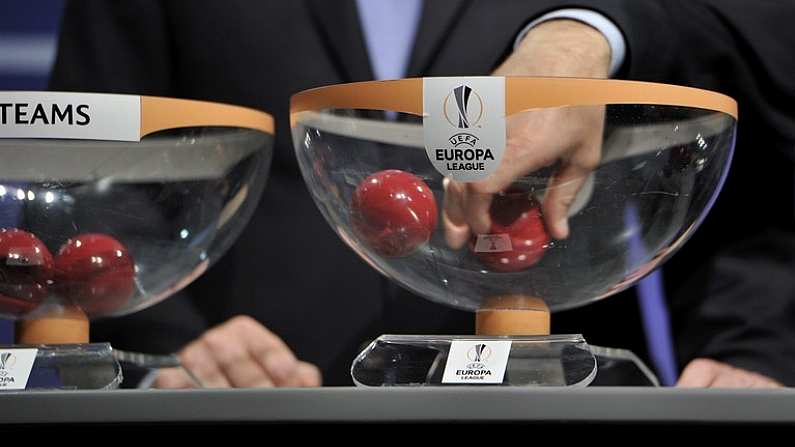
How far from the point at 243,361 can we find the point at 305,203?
0.82 feet

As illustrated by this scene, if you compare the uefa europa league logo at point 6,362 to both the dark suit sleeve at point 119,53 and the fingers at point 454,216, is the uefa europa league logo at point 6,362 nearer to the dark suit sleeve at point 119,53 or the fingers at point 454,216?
the fingers at point 454,216

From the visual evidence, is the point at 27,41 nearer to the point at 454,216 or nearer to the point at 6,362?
the point at 6,362

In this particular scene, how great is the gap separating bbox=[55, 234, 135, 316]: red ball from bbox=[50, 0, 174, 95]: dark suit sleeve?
582 mm

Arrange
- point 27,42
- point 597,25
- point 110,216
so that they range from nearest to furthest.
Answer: point 110,216
point 597,25
point 27,42

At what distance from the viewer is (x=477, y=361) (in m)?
0.79

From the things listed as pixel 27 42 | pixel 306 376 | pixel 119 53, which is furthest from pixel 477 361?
pixel 27 42

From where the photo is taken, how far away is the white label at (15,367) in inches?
32.7

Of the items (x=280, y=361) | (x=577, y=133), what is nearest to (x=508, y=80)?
(x=577, y=133)

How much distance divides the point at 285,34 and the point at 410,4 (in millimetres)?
156

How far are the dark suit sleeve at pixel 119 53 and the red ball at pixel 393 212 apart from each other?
0.69m

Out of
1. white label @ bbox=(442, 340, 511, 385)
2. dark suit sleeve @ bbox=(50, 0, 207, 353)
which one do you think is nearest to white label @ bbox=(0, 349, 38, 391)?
white label @ bbox=(442, 340, 511, 385)

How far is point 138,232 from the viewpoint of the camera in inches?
35.1

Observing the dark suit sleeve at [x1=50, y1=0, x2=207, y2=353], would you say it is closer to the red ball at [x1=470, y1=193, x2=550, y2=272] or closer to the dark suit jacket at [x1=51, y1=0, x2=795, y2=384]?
the dark suit jacket at [x1=51, y1=0, x2=795, y2=384]

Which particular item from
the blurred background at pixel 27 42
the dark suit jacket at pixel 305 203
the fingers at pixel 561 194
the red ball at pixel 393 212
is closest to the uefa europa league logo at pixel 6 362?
the red ball at pixel 393 212
